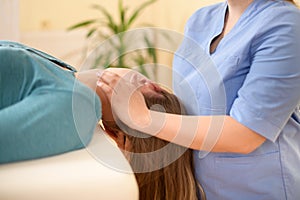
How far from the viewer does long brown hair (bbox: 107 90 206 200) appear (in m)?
1.16

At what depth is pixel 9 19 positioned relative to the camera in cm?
289

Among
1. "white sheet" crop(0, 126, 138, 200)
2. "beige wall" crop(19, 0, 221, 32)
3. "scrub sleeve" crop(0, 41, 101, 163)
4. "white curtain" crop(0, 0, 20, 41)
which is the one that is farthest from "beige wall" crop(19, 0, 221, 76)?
"white sheet" crop(0, 126, 138, 200)

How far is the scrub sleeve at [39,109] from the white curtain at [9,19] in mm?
1987

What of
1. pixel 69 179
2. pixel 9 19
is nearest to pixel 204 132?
pixel 69 179

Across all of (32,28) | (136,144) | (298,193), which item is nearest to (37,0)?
(32,28)

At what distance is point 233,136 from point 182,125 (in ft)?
0.42

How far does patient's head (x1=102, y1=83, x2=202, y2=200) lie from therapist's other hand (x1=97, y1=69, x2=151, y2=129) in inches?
2.1

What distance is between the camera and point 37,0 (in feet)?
10.3

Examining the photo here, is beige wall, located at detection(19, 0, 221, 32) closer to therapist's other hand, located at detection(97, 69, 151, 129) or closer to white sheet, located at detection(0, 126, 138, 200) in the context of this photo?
therapist's other hand, located at detection(97, 69, 151, 129)

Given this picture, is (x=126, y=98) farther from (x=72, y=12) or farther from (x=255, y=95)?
(x=72, y=12)

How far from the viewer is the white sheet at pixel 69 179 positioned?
0.80m

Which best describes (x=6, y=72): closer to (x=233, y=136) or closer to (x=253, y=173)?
(x=233, y=136)

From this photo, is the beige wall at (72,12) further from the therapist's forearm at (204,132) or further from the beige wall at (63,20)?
the therapist's forearm at (204,132)

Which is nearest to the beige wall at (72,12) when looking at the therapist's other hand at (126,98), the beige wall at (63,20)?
the beige wall at (63,20)
